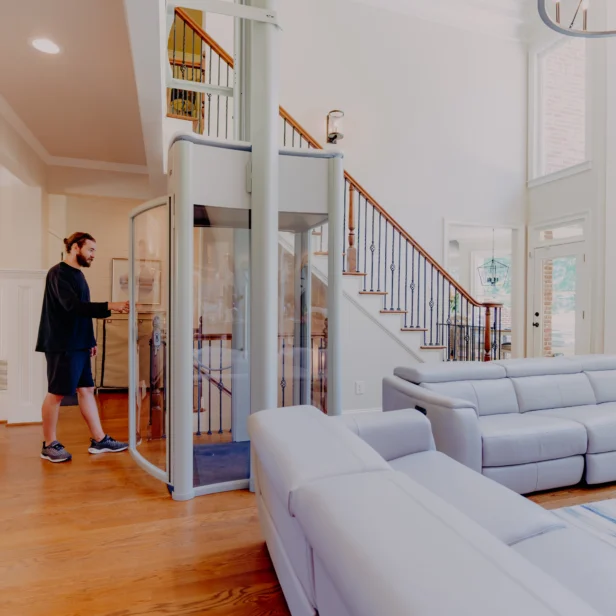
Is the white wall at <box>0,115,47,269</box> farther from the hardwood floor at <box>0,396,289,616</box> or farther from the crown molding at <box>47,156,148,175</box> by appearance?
the hardwood floor at <box>0,396,289,616</box>

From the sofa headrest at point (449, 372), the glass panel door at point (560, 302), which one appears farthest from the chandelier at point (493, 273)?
the sofa headrest at point (449, 372)

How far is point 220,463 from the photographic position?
278 cm

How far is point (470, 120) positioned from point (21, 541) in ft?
22.6

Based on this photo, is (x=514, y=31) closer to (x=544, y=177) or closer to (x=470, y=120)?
(x=470, y=120)

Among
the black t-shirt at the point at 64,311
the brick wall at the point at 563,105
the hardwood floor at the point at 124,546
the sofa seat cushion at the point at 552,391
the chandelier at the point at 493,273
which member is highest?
the brick wall at the point at 563,105

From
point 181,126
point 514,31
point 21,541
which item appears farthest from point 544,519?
point 514,31

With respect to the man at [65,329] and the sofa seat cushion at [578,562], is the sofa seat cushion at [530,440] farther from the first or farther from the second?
the man at [65,329]

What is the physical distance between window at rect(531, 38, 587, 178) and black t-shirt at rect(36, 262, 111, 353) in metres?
6.16

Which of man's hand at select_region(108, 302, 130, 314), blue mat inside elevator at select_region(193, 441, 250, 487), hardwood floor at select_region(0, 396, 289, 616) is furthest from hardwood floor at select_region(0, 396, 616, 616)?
man's hand at select_region(108, 302, 130, 314)

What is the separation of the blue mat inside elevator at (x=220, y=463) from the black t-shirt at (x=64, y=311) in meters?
1.15

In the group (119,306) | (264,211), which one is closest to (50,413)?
(119,306)

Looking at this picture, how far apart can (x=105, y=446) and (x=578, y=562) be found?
3011 millimetres

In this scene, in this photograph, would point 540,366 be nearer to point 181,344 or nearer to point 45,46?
point 181,344

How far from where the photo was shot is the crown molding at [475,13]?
604 centimetres
